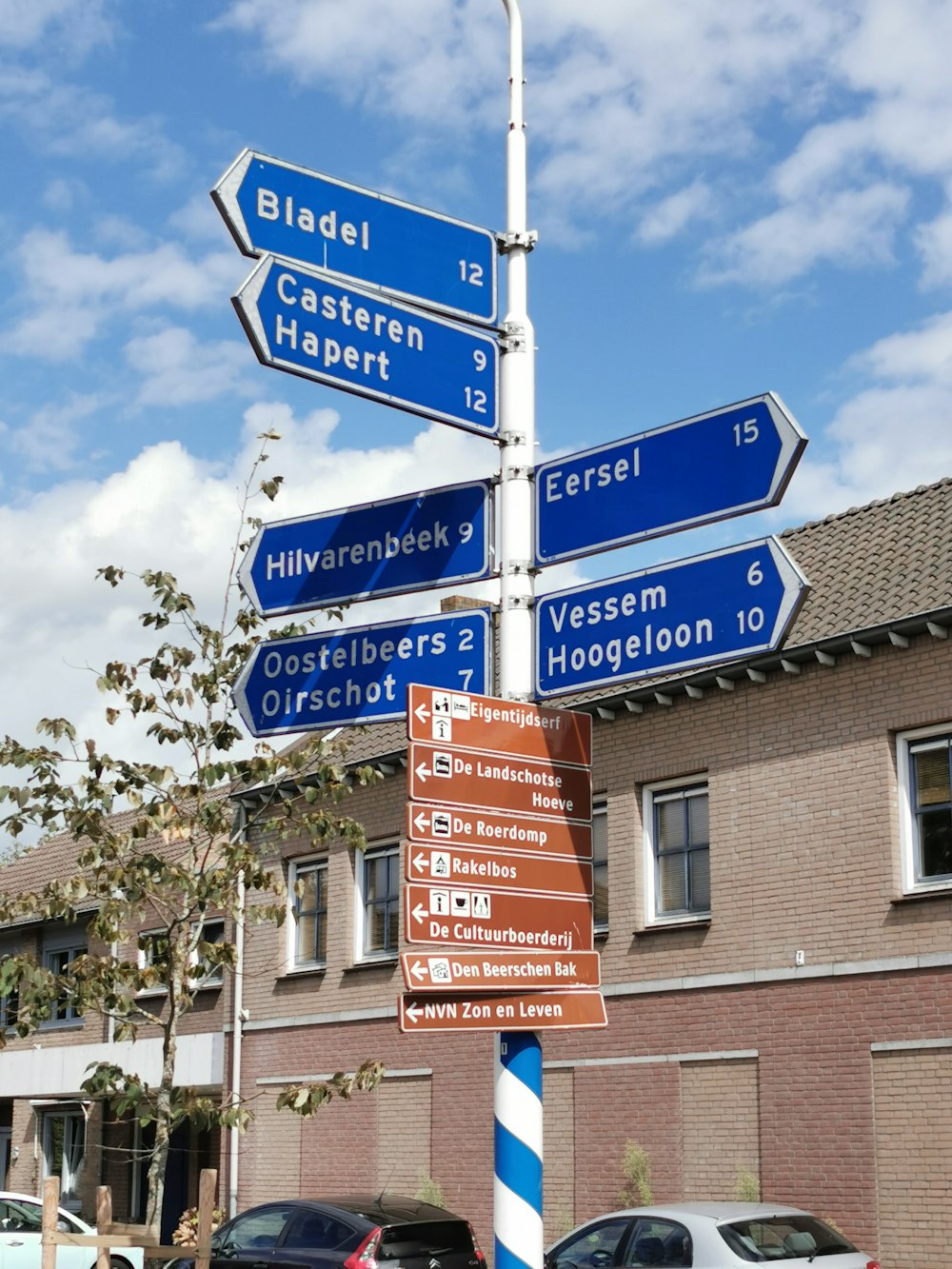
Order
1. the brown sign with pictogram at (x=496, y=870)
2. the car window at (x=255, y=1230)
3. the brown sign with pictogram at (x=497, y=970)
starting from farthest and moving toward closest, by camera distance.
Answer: the car window at (x=255, y=1230), the brown sign with pictogram at (x=496, y=870), the brown sign with pictogram at (x=497, y=970)

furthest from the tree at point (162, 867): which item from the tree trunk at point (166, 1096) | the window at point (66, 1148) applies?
the window at point (66, 1148)

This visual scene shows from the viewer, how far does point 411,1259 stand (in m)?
15.8

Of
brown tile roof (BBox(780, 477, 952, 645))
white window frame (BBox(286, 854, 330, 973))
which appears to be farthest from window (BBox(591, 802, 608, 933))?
white window frame (BBox(286, 854, 330, 973))

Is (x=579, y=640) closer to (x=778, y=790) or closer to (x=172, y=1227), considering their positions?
(x=778, y=790)

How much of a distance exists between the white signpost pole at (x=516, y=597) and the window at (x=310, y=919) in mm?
19847

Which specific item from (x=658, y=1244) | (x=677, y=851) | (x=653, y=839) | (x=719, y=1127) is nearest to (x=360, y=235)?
(x=658, y=1244)

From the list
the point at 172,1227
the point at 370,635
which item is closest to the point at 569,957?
the point at 370,635

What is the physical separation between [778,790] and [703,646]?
13.6 meters

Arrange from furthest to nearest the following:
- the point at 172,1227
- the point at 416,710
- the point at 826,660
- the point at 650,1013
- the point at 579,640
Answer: the point at 172,1227, the point at 650,1013, the point at 826,660, the point at 579,640, the point at 416,710

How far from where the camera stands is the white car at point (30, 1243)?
2223cm

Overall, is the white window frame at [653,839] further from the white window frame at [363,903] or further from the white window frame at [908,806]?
the white window frame at [363,903]

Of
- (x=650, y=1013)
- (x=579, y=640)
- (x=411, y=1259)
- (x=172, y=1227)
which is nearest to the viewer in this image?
(x=579, y=640)

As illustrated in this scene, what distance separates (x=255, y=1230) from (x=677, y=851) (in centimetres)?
642

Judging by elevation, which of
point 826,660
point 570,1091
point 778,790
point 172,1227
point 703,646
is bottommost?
point 172,1227
